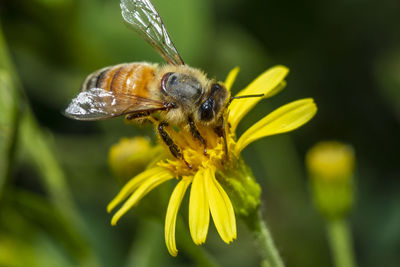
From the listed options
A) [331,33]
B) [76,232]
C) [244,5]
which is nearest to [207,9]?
[244,5]

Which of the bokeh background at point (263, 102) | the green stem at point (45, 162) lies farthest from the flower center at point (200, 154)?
the bokeh background at point (263, 102)

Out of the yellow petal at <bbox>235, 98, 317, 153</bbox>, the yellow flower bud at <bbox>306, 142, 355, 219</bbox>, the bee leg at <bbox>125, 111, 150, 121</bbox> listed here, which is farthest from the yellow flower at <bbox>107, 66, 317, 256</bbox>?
the yellow flower bud at <bbox>306, 142, 355, 219</bbox>

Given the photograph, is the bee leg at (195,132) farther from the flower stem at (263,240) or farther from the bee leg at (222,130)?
the flower stem at (263,240)

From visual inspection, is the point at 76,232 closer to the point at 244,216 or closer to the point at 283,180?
the point at 244,216

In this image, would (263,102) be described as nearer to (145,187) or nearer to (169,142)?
(169,142)

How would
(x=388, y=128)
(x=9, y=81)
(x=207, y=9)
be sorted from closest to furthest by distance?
1. (x=9, y=81)
2. (x=207, y=9)
3. (x=388, y=128)
